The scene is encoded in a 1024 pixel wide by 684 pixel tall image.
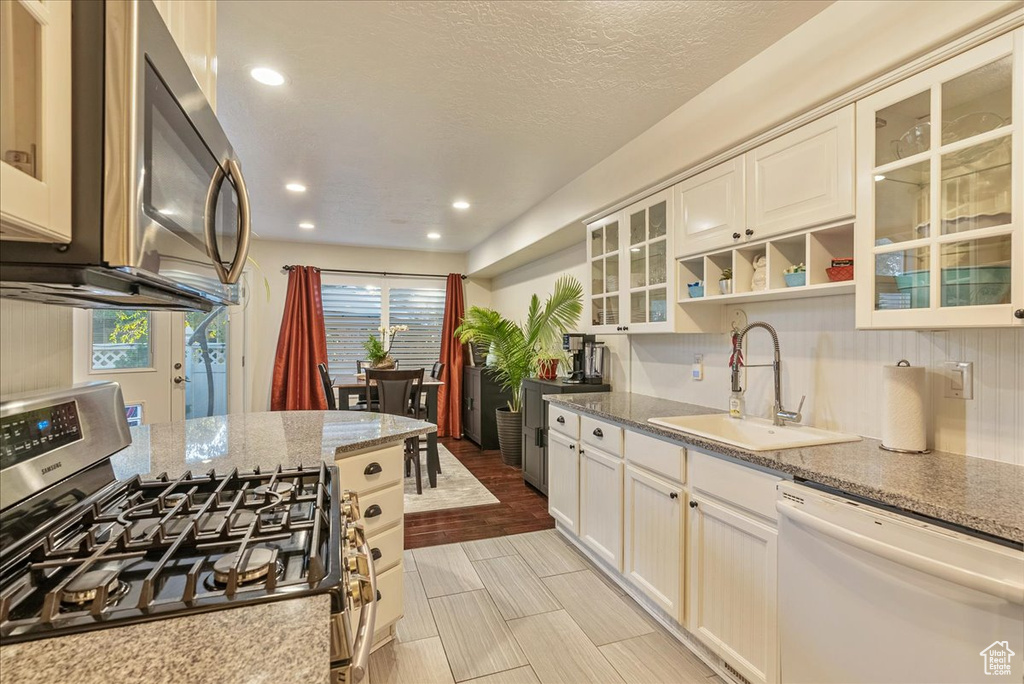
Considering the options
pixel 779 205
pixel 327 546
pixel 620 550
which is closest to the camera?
pixel 327 546

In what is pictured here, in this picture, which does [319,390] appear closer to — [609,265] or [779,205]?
[609,265]

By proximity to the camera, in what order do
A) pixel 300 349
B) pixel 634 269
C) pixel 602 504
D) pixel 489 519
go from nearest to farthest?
pixel 602 504, pixel 634 269, pixel 489 519, pixel 300 349

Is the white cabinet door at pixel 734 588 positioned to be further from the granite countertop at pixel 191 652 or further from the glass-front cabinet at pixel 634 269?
the granite countertop at pixel 191 652

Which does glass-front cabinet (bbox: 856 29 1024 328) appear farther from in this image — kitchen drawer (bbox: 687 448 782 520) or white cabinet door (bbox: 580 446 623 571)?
white cabinet door (bbox: 580 446 623 571)

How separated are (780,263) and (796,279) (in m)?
0.13

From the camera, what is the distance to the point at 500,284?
252 inches

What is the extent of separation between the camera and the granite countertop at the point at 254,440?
4.61ft

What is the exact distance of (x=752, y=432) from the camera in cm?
220

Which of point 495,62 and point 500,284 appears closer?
point 495,62

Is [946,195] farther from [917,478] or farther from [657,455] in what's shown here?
[657,455]

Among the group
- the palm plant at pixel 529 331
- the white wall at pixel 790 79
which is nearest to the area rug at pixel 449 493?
the palm plant at pixel 529 331

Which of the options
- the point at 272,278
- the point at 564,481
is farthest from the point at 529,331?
the point at 272,278

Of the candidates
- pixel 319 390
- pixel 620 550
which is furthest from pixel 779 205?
pixel 319 390

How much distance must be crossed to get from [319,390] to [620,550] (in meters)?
4.46
